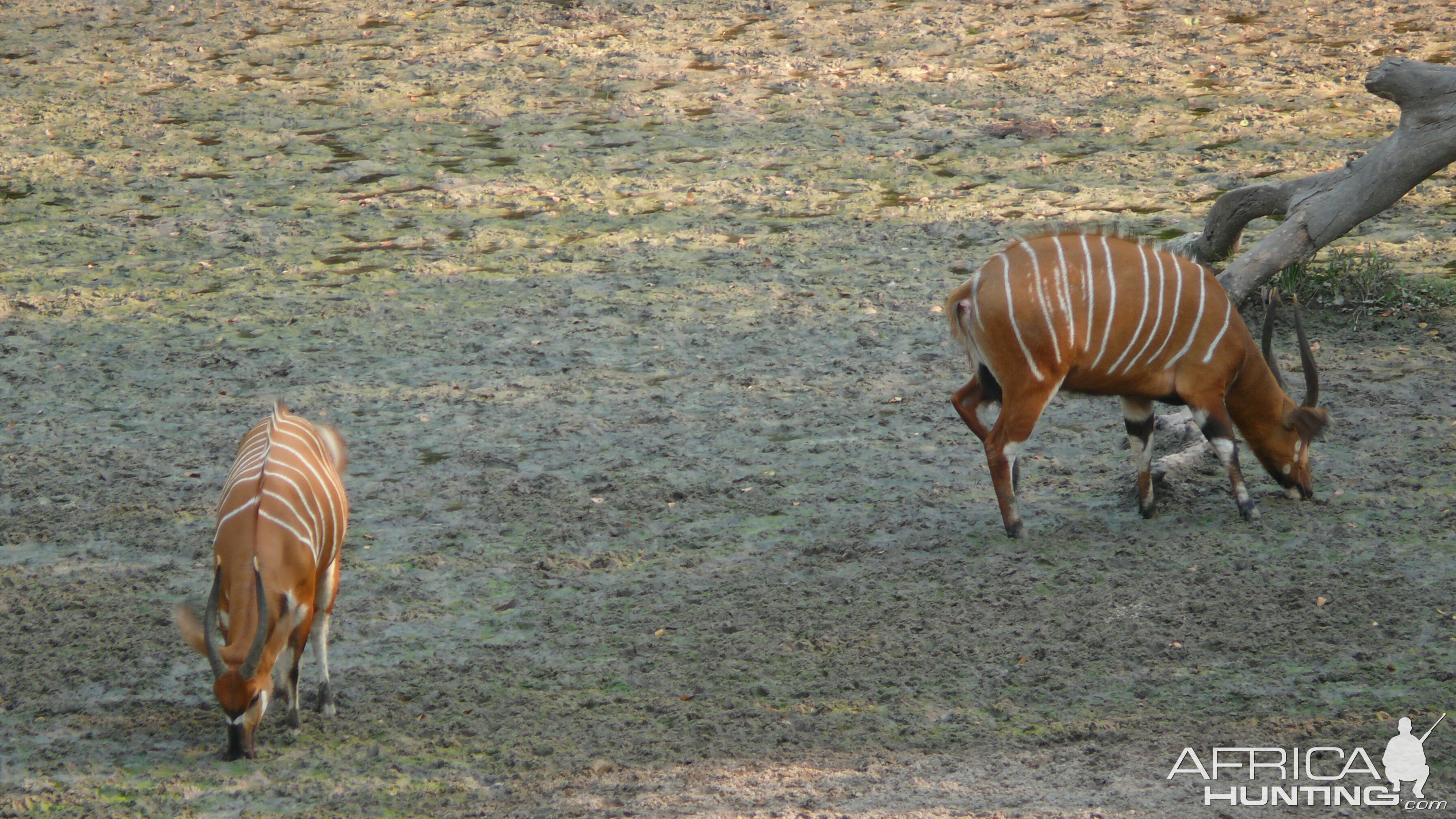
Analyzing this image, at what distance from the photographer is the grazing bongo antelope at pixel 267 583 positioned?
394 cm

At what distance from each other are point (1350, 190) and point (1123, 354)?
236cm

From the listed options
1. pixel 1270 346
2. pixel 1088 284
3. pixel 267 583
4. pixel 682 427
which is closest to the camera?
pixel 267 583

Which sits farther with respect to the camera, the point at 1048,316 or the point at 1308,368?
the point at 1308,368

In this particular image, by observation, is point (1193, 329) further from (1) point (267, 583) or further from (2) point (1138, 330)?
(1) point (267, 583)

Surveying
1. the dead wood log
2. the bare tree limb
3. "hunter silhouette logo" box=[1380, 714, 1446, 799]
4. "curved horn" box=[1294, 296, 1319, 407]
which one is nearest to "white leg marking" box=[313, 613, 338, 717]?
"hunter silhouette logo" box=[1380, 714, 1446, 799]

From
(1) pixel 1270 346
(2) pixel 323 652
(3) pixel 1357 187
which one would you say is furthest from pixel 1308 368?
(2) pixel 323 652

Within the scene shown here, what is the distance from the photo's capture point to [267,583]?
399 cm

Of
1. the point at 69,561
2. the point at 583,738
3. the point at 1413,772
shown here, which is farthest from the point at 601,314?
the point at 1413,772

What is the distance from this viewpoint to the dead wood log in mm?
6461

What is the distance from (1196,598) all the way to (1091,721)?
922 mm

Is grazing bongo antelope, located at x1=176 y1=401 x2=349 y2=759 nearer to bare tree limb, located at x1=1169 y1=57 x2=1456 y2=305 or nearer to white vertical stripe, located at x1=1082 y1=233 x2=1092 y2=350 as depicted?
white vertical stripe, located at x1=1082 y1=233 x2=1092 y2=350

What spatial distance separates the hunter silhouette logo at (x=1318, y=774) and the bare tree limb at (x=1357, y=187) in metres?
3.14

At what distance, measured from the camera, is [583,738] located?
4316 millimetres

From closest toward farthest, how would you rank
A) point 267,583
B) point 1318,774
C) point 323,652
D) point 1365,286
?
1. point 1318,774
2. point 267,583
3. point 323,652
4. point 1365,286
